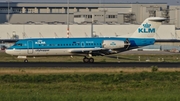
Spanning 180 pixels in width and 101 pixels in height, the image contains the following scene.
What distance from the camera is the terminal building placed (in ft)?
405

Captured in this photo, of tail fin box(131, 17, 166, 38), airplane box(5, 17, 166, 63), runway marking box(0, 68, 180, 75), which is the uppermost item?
tail fin box(131, 17, 166, 38)

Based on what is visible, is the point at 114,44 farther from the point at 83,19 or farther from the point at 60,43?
the point at 83,19

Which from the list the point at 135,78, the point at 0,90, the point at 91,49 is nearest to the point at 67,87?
the point at 0,90

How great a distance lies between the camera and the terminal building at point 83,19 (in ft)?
405

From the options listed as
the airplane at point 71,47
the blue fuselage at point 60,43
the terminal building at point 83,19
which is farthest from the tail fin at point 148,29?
the terminal building at point 83,19

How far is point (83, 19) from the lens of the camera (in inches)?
5591

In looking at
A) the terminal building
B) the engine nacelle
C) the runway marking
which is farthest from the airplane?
the terminal building

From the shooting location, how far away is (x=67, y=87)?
33.9 m

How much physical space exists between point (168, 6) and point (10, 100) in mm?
139091

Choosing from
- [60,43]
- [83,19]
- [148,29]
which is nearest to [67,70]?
[60,43]

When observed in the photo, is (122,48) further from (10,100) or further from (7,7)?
(7,7)

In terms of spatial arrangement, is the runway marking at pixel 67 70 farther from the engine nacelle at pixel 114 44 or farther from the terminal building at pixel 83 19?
the terminal building at pixel 83 19

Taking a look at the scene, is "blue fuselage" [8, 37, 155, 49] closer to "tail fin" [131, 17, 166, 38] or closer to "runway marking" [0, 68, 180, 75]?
"tail fin" [131, 17, 166, 38]

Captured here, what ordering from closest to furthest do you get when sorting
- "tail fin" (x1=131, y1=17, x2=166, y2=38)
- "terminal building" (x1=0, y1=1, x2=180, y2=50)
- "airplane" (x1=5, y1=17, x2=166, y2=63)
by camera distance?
"airplane" (x1=5, y1=17, x2=166, y2=63), "tail fin" (x1=131, y1=17, x2=166, y2=38), "terminal building" (x1=0, y1=1, x2=180, y2=50)
